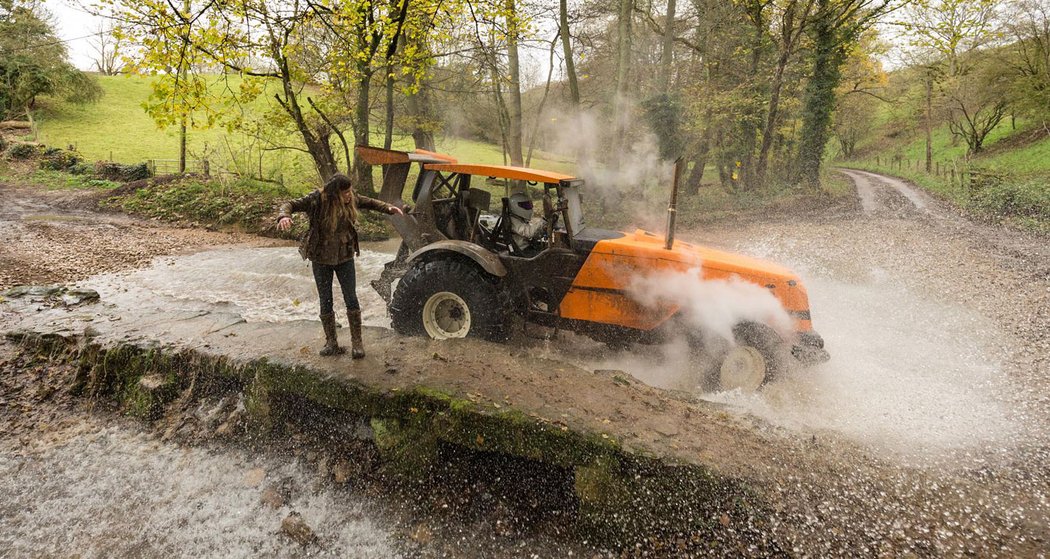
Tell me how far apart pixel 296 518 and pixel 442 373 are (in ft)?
4.58

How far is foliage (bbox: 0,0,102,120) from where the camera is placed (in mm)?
20734

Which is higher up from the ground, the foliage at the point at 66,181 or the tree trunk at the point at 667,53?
the tree trunk at the point at 667,53

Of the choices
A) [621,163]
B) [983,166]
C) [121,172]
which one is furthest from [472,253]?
[983,166]

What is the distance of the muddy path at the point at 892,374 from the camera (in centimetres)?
298

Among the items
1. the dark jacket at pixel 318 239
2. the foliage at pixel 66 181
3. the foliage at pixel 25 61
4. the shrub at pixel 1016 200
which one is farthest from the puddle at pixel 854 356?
the foliage at pixel 25 61

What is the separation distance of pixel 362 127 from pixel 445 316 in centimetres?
956

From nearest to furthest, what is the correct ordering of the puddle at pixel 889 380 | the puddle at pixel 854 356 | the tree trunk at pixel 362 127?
the puddle at pixel 889 380
the puddle at pixel 854 356
the tree trunk at pixel 362 127

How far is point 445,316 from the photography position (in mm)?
5273

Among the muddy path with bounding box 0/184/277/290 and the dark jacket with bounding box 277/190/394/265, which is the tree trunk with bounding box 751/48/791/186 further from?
the dark jacket with bounding box 277/190/394/265

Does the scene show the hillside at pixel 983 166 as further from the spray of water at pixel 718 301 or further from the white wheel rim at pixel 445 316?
the white wheel rim at pixel 445 316

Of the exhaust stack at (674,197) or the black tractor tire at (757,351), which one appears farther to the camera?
the black tractor tire at (757,351)

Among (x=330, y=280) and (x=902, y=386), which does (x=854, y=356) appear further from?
(x=330, y=280)

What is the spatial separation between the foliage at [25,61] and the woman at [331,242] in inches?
1010

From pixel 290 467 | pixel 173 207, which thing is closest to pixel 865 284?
pixel 290 467
